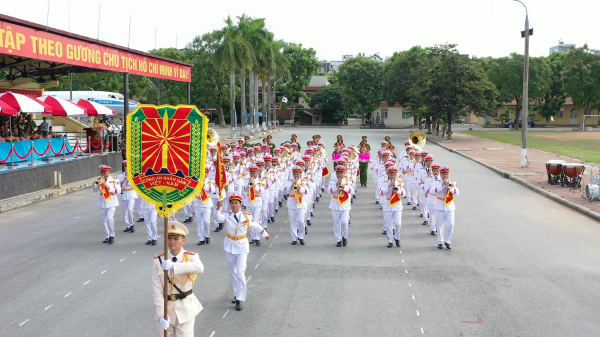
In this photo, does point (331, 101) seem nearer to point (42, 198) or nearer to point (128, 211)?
point (42, 198)

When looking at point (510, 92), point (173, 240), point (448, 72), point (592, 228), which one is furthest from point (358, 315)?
point (510, 92)

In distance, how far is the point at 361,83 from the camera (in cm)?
7031

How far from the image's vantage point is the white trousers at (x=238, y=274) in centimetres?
786

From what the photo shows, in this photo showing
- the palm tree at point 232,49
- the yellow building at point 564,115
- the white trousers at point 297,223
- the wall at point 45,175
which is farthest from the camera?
the yellow building at point 564,115

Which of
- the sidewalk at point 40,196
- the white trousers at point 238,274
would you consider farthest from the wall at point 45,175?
the white trousers at point 238,274

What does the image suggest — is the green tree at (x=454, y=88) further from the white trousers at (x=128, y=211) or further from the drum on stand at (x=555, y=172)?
the white trousers at (x=128, y=211)

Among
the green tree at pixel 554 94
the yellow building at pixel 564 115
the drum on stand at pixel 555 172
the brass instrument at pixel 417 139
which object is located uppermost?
the green tree at pixel 554 94

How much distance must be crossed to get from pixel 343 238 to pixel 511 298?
411 centimetres

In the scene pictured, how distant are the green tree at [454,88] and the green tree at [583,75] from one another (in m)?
22.2

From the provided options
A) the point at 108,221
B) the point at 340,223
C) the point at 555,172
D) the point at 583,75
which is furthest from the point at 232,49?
the point at 583,75

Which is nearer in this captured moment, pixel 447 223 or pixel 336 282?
pixel 336 282

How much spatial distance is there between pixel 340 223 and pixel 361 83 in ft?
198

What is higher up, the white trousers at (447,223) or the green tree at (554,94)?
the green tree at (554,94)

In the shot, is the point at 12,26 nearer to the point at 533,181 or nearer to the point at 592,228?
the point at 592,228
